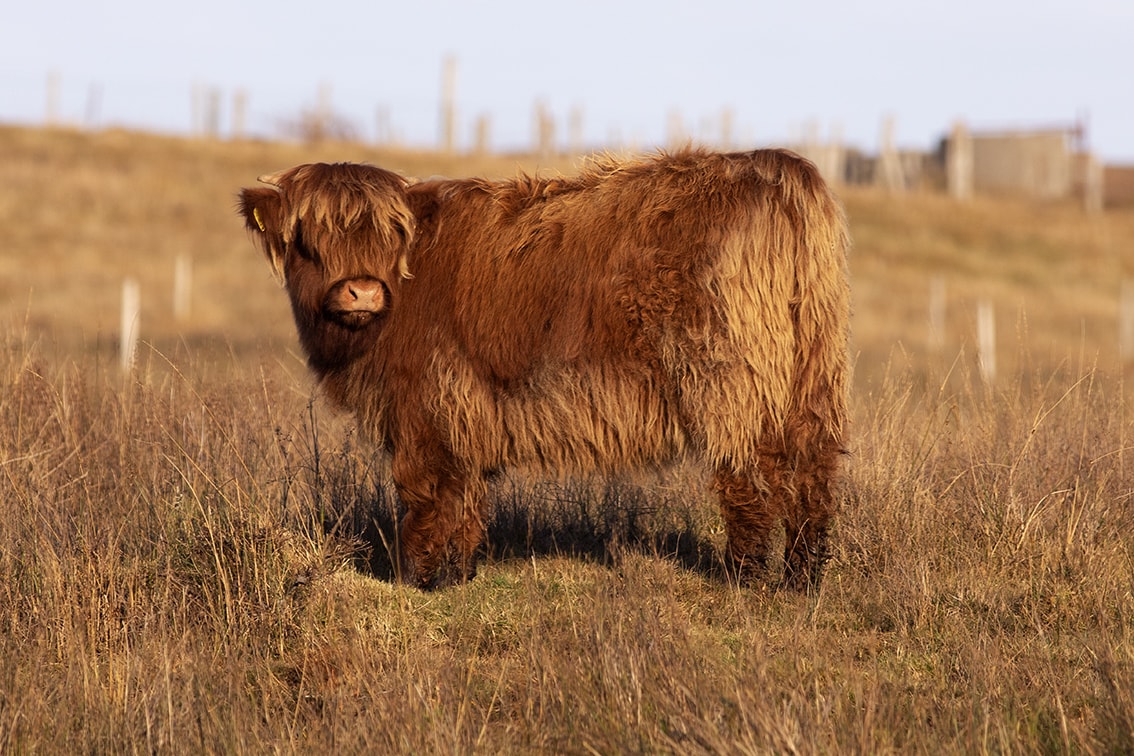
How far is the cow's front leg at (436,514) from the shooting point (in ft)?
16.2

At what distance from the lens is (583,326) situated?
4586 mm

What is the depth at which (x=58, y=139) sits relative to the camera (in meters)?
33.3

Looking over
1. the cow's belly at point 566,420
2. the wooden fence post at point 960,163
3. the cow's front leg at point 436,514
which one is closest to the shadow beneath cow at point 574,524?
the cow's front leg at point 436,514

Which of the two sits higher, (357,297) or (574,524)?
(357,297)

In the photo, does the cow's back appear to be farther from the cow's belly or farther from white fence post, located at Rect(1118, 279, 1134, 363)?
white fence post, located at Rect(1118, 279, 1134, 363)

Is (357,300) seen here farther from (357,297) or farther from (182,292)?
(182,292)

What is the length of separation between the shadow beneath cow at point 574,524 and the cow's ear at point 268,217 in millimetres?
1180

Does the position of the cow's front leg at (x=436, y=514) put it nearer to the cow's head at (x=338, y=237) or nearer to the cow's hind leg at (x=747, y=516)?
the cow's head at (x=338, y=237)

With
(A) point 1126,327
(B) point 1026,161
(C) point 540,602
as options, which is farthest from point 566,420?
(B) point 1026,161

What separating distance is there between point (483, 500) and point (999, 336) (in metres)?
20.9

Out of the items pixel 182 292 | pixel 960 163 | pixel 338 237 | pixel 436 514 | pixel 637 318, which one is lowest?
pixel 436 514

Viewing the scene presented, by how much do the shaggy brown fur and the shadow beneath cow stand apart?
1.48 feet

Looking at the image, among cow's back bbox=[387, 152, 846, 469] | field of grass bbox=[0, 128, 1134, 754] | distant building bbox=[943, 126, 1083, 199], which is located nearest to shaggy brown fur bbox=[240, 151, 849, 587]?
cow's back bbox=[387, 152, 846, 469]

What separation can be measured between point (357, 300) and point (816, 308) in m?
1.82
